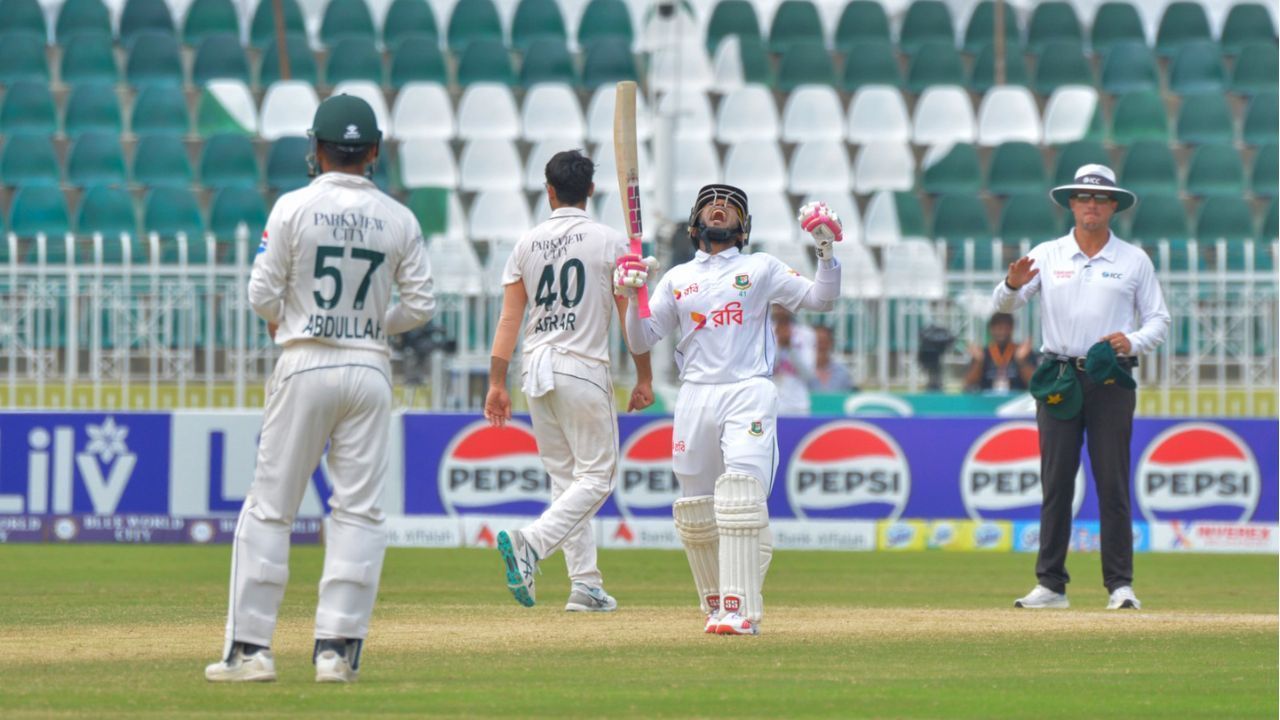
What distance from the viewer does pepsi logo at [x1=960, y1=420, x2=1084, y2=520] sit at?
51.3ft

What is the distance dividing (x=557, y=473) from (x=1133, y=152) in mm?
17243

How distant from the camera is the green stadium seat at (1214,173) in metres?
24.7

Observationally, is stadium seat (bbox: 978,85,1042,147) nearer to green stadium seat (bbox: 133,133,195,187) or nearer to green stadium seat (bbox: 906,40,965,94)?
green stadium seat (bbox: 906,40,965,94)

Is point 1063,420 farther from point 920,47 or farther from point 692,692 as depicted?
point 920,47

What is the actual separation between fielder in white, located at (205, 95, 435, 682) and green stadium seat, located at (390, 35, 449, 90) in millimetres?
20272

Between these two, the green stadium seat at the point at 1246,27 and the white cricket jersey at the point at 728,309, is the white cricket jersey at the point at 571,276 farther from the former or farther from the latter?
the green stadium seat at the point at 1246,27

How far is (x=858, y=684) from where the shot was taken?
21.2ft

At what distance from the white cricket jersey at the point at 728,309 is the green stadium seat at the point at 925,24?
65.6ft

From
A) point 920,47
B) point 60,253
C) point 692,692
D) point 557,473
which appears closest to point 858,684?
point 692,692

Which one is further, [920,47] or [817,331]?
[920,47]

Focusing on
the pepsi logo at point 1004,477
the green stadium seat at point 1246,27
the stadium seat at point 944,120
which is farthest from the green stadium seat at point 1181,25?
the pepsi logo at point 1004,477

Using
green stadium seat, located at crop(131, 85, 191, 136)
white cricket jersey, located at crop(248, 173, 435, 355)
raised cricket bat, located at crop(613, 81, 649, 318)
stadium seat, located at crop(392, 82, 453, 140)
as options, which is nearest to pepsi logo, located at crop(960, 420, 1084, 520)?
raised cricket bat, located at crop(613, 81, 649, 318)

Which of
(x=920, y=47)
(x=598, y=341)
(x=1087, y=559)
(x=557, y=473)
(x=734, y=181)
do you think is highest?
(x=920, y=47)

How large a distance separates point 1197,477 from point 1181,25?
45.6ft
